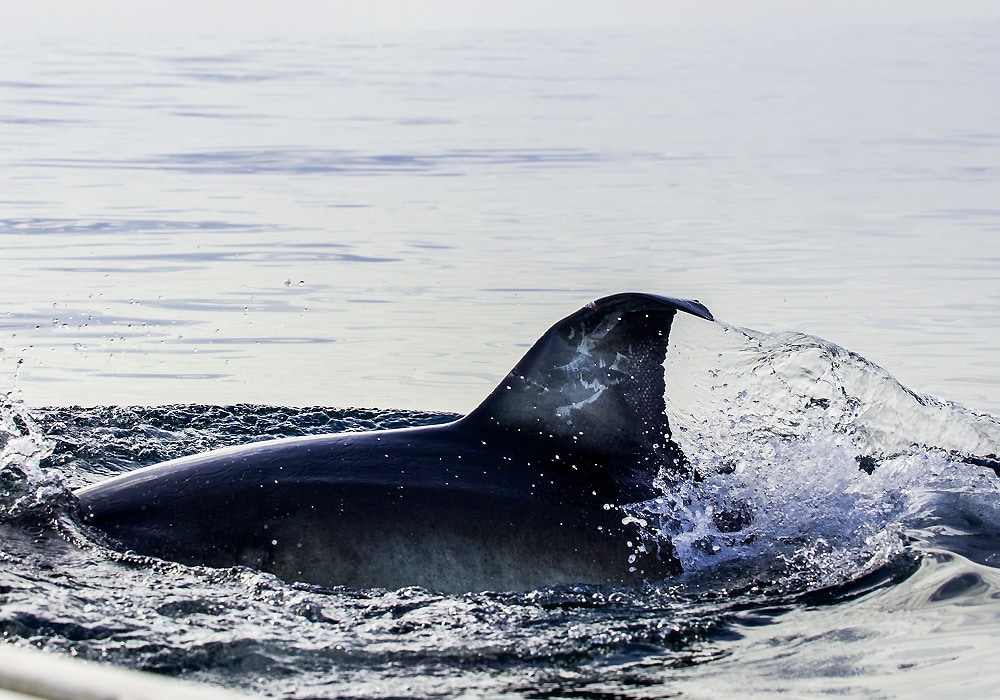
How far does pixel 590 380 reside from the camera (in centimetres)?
536

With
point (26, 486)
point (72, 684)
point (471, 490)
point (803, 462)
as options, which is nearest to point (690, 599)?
point (471, 490)

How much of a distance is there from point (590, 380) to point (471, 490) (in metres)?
0.62

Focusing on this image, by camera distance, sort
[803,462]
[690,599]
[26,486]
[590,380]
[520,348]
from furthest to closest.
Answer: [520,348] → [803,462] → [26,486] → [590,380] → [690,599]

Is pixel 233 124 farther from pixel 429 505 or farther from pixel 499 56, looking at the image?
pixel 499 56

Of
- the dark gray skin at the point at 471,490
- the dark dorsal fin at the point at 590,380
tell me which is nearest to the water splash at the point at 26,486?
the dark gray skin at the point at 471,490

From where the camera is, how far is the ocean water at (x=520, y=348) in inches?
182

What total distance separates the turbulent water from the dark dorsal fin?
27 centimetres

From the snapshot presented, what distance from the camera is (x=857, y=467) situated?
20.9ft

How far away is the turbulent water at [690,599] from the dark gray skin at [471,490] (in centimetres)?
8

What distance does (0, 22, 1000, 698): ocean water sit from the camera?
462 centimetres

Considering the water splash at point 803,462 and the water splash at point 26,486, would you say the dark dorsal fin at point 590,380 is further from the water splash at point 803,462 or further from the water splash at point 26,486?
the water splash at point 26,486

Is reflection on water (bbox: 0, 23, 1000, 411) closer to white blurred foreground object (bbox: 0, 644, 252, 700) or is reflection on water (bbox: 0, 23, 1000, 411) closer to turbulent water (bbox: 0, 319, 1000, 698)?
turbulent water (bbox: 0, 319, 1000, 698)

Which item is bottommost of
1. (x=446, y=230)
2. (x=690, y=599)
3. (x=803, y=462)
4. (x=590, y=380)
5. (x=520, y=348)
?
(x=690, y=599)

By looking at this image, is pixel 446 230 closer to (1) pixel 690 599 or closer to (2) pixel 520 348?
(2) pixel 520 348
